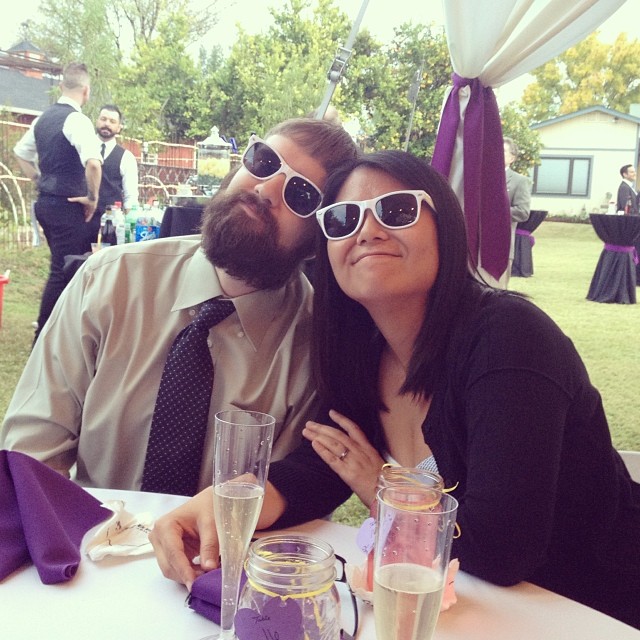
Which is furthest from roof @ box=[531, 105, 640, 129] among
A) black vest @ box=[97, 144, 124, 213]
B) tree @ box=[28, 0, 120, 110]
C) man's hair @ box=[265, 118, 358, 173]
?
man's hair @ box=[265, 118, 358, 173]

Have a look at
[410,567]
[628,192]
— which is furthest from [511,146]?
[410,567]

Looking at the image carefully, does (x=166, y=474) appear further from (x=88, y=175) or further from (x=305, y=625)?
(x=88, y=175)

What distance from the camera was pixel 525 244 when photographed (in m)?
9.45

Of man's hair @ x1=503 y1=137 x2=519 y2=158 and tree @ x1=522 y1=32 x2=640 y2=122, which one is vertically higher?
tree @ x1=522 y1=32 x2=640 y2=122

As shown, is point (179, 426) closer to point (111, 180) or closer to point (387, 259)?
point (387, 259)

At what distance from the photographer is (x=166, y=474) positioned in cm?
150

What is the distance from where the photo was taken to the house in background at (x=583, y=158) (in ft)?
42.0

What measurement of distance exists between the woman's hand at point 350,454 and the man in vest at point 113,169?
439 centimetres

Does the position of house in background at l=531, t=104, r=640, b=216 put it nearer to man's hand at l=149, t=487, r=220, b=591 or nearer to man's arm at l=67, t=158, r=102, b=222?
man's arm at l=67, t=158, r=102, b=222

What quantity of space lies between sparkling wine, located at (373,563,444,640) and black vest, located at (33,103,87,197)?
4.97 m

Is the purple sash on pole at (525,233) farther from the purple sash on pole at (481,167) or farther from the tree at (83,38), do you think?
the purple sash on pole at (481,167)

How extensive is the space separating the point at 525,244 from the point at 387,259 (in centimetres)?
850

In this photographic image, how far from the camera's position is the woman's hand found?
130 centimetres

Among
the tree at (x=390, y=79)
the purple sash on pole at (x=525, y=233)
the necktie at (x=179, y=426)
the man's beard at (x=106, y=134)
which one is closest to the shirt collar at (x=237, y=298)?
the necktie at (x=179, y=426)
